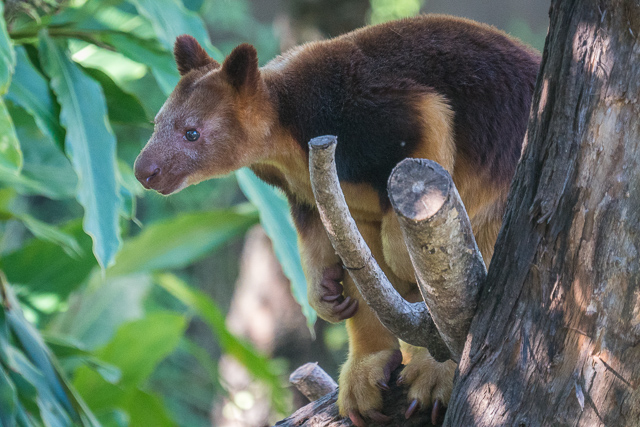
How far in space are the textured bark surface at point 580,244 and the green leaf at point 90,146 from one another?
116 cm

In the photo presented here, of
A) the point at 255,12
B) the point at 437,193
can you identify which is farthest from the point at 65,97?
Answer: the point at 255,12

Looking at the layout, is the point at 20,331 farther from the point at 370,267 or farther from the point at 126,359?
Result: the point at 370,267

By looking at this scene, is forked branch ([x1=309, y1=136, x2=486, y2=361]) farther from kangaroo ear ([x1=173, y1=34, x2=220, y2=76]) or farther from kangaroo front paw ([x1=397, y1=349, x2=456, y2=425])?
kangaroo ear ([x1=173, y1=34, x2=220, y2=76])

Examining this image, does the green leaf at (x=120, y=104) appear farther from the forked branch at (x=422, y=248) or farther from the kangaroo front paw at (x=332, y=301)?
the forked branch at (x=422, y=248)

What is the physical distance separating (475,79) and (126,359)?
7.70ft

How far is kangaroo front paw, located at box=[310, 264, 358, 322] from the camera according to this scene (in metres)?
1.56

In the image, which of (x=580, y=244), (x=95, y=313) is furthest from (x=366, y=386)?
(x=95, y=313)

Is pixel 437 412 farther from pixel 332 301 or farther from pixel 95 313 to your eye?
pixel 95 313

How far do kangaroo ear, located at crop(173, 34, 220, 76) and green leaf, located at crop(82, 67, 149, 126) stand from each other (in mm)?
796

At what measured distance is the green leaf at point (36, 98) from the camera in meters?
2.04

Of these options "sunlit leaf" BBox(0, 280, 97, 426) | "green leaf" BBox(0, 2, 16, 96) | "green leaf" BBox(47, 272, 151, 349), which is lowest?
"green leaf" BBox(47, 272, 151, 349)

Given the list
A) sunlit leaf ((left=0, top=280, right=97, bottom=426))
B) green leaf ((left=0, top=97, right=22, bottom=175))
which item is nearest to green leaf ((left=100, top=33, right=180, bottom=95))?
green leaf ((left=0, top=97, right=22, bottom=175))

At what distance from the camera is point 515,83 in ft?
4.63

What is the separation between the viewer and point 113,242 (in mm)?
1785
